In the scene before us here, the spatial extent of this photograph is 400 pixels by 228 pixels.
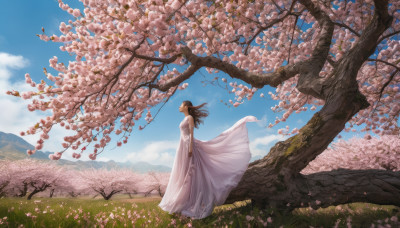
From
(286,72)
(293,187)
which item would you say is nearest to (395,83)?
(286,72)

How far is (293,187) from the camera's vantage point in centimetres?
460

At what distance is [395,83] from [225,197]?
8.61 m

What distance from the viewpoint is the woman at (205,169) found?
451cm

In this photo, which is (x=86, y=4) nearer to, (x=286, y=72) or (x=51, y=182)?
(x=286, y=72)

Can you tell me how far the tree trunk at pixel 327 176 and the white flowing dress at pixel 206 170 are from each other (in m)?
0.36

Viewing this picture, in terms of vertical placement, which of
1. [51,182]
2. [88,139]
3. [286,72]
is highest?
[286,72]

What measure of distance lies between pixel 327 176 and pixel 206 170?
2.72 metres

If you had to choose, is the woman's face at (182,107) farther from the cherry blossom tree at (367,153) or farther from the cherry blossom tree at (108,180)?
the cherry blossom tree at (108,180)

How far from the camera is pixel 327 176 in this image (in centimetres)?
484

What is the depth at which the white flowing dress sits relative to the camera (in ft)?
14.8

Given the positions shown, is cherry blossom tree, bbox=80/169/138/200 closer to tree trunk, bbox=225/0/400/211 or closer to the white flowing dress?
the white flowing dress

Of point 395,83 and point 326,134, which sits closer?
point 326,134

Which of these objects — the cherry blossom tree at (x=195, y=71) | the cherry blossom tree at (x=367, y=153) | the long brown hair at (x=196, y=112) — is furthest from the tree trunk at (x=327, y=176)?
the cherry blossom tree at (x=367, y=153)

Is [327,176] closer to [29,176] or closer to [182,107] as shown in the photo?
[182,107]
